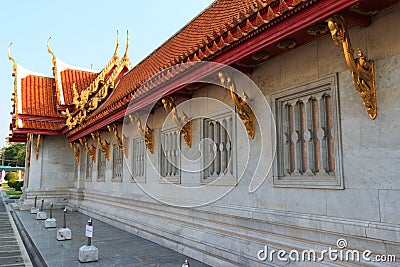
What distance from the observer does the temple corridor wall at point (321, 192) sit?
10.7 feet

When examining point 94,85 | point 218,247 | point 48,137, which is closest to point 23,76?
point 48,137

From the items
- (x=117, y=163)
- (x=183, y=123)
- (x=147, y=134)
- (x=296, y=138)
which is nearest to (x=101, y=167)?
(x=117, y=163)

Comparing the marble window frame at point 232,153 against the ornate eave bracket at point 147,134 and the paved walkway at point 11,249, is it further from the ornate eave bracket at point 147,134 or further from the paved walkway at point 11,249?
the paved walkway at point 11,249

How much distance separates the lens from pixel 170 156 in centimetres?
730

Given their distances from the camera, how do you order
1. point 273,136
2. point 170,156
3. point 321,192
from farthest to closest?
→ point 170,156 < point 273,136 < point 321,192

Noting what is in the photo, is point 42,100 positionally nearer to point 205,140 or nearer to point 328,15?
point 205,140

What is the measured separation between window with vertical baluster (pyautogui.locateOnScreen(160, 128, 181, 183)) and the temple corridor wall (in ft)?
1.08

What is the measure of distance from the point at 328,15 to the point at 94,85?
41.9ft

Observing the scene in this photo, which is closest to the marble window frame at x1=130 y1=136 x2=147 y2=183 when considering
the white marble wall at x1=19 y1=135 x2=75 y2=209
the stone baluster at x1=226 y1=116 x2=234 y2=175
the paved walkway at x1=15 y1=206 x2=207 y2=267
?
the paved walkway at x1=15 y1=206 x2=207 y2=267

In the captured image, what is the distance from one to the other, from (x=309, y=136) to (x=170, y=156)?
147 inches

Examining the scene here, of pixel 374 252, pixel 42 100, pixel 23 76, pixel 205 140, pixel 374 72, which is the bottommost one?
pixel 374 252

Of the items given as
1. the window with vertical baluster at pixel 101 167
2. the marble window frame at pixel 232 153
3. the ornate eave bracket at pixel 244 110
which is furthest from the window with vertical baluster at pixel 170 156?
the window with vertical baluster at pixel 101 167

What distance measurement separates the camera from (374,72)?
3.42m

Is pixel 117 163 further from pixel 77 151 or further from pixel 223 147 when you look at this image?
pixel 223 147
